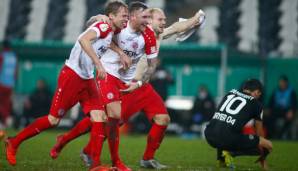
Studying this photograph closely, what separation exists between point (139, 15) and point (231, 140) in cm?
220

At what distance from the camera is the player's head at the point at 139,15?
35.9 feet

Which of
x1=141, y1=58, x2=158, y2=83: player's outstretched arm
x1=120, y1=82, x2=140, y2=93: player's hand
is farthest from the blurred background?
x1=120, y1=82, x2=140, y2=93: player's hand

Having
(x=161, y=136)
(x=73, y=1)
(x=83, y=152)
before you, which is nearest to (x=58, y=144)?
(x=83, y=152)

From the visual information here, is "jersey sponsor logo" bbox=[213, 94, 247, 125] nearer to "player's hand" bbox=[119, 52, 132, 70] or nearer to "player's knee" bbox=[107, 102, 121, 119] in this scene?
"player's hand" bbox=[119, 52, 132, 70]

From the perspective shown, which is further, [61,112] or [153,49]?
[61,112]

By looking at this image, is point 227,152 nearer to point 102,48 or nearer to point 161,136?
point 161,136

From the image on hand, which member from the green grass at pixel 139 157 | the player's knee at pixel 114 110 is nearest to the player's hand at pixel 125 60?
the player's knee at pixel 114 110

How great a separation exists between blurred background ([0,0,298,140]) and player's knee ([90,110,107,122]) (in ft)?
34.0

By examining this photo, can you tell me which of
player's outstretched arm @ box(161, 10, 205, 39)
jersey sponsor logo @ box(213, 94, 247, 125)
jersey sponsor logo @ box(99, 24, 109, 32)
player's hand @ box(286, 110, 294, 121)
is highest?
jersey sponsor logo @ box(99, 24, 109, 32)

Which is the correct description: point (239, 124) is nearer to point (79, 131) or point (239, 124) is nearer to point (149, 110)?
point (149, 110)

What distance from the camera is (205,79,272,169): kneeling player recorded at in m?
11.4

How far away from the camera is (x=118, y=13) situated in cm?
1054

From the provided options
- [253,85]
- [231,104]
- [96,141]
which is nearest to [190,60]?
[253,85]

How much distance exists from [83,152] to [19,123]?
12456mm
